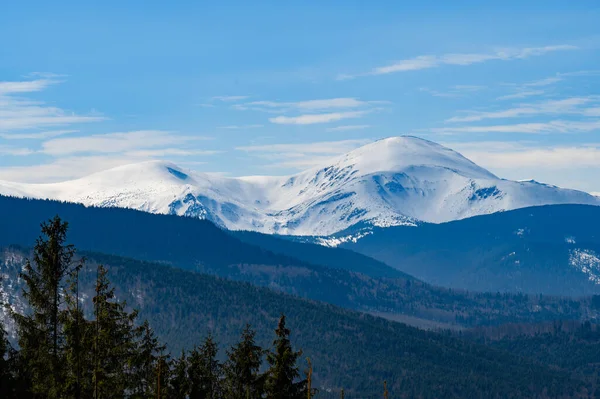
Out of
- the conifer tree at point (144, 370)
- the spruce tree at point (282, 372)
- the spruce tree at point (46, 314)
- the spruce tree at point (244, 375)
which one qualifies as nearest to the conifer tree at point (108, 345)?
the conifer tree at point (144, 370)

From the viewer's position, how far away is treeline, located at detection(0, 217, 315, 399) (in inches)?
3017

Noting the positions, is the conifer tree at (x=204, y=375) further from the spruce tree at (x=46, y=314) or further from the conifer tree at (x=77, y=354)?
the conifer tree at (x=77, y=354)

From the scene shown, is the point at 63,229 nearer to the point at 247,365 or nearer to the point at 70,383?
the point at 70,383

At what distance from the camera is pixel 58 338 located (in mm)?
81938

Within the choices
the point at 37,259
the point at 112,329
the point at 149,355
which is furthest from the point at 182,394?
the point at 37,259

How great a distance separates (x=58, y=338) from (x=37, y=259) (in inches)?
243

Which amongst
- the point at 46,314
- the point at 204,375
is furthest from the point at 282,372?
the point at 46,314

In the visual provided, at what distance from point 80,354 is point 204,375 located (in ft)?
59.5

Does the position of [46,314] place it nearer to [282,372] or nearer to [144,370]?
[144,370]

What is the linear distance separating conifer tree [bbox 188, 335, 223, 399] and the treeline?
0.32ft

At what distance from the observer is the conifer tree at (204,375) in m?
88.1

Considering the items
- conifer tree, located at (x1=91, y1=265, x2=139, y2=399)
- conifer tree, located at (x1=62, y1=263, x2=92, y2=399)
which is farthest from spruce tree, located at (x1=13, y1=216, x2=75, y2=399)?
conifer tree, located at (x1=91, y1=265, x2=139, y2=399)

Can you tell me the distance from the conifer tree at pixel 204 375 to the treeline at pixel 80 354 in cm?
10

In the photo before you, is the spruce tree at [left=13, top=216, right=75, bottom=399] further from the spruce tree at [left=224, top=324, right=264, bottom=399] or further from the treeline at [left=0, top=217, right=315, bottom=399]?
the spruce tree at [left=224, top=324, right=264, bottom=399]
